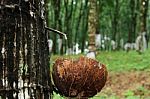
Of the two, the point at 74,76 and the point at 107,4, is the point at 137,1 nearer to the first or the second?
the point at 107,4

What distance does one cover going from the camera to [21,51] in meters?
2.34

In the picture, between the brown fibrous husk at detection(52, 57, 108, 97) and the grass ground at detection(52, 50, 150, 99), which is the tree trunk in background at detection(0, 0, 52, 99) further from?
the grass ground at detection(52, 50, 150, 99)

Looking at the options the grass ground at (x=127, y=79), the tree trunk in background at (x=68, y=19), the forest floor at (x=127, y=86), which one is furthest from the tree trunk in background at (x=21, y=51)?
the tree trunk in background at (x=68, y=19)

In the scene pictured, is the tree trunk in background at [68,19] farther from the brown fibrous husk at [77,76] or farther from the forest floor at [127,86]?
the brown fibrous husk at [77,76]

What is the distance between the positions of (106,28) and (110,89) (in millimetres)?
37660

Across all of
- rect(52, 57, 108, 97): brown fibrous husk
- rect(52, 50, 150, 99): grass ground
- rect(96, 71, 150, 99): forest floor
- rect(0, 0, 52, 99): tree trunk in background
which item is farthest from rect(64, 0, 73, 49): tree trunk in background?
rect(0, 0, 52, 99): tree trunk in background

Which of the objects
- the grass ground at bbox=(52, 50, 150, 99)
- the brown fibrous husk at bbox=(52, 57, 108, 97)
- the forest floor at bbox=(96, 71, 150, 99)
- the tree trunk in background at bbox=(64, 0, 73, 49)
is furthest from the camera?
the tree trunk in background at bbox=(64, 0, 73, 49)

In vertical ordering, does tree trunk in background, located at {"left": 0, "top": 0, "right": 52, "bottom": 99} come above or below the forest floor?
above

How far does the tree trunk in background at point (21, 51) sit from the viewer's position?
2316 mm

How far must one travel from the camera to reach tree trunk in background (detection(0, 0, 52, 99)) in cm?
232

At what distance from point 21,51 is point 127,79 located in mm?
12927

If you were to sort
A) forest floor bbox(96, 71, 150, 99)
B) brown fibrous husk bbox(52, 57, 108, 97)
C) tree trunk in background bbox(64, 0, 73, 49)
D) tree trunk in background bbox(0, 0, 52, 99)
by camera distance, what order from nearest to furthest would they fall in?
tree trunk in background bbox(0, 0, 52, 99) → brown fibrous husk bbox(52, 57, 108, 97) → forest floor bbox(96, 71, 150, 99) → tree trunk in background bbox(64, 0, 73, 49)

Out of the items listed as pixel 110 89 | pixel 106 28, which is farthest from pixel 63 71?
pixel 106 28

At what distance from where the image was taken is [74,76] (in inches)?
102
